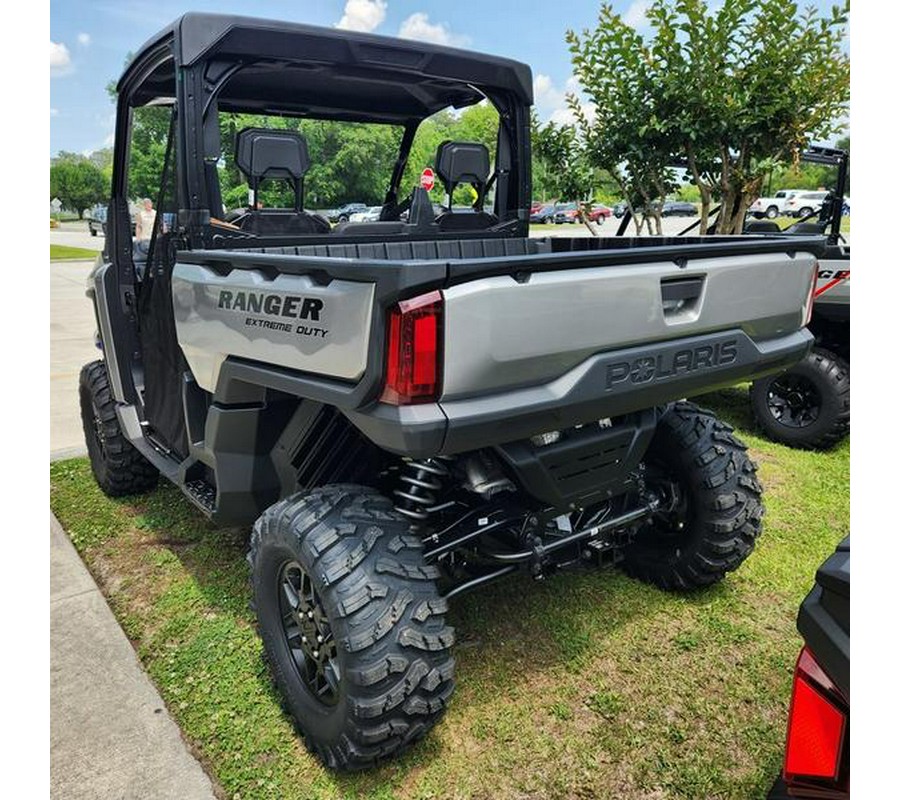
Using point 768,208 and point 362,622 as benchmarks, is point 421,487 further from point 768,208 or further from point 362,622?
point 768,208

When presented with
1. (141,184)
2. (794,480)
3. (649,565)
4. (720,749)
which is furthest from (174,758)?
(794,480)

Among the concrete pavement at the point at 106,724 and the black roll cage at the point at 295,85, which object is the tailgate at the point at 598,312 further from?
the concrete pavement at the point at 106,724

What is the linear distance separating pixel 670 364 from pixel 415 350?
885 millimetres

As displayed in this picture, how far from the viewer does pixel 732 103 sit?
5520 mm

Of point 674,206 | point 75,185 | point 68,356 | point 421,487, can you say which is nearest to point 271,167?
point 421,487

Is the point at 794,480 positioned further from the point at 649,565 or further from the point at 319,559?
the point at 319,559

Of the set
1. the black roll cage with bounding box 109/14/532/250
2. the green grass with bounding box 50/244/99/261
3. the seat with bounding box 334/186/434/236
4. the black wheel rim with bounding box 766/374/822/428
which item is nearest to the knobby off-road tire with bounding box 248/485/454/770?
the black roll cage with bounding box 109/14/532/250

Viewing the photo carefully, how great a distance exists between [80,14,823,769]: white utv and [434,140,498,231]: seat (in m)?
0.01

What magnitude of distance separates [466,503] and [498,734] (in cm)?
77

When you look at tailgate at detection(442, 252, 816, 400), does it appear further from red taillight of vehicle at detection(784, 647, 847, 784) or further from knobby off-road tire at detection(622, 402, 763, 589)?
red taillight of vehicle at detection(784, 647, 847, 784)

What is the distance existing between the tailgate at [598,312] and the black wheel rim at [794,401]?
281 cm

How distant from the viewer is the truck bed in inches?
69.2

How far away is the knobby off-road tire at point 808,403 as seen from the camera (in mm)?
4918

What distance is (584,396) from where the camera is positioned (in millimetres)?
1985
